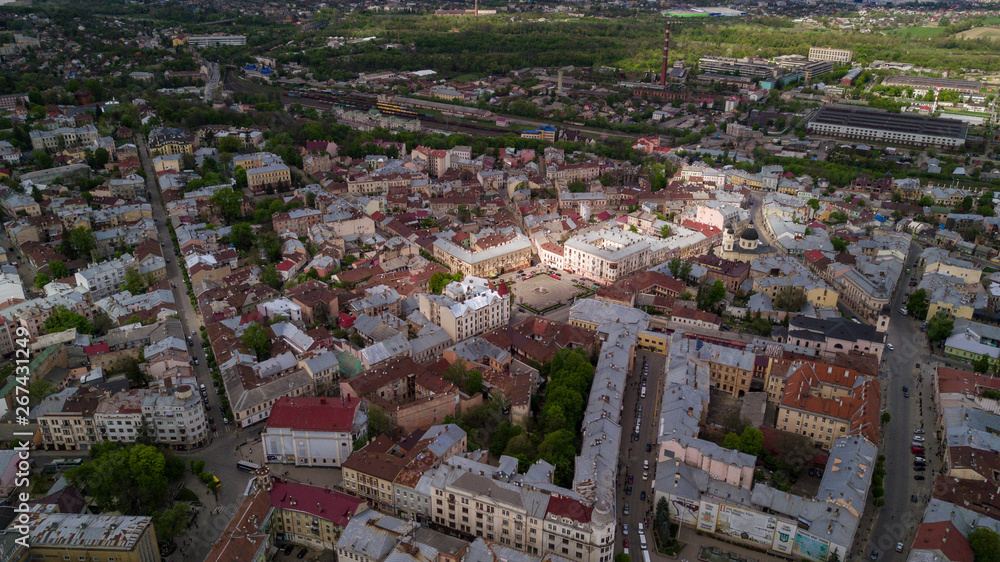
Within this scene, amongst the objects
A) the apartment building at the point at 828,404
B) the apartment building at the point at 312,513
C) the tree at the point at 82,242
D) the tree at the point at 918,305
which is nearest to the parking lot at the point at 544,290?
the apartment building at the point at 828,404

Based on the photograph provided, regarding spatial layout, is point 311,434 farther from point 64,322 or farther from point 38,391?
point 64,322

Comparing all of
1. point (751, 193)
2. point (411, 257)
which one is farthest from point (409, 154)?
point (751, 193)

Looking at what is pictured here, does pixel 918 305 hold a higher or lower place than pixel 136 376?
lower

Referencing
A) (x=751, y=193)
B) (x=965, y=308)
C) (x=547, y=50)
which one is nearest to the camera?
(x=965, y=308)

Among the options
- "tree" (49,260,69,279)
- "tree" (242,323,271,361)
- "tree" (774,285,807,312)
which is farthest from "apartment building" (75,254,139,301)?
"tree" (774,285,807,312)

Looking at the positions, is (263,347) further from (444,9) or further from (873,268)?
(444,9)

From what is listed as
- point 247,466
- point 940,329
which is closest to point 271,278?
point 247,466

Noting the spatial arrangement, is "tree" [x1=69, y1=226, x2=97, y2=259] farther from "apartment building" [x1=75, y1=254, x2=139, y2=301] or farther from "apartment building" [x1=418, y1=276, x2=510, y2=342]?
"apartment building" [x1=418, y1=276, x2=510, y2=342]
